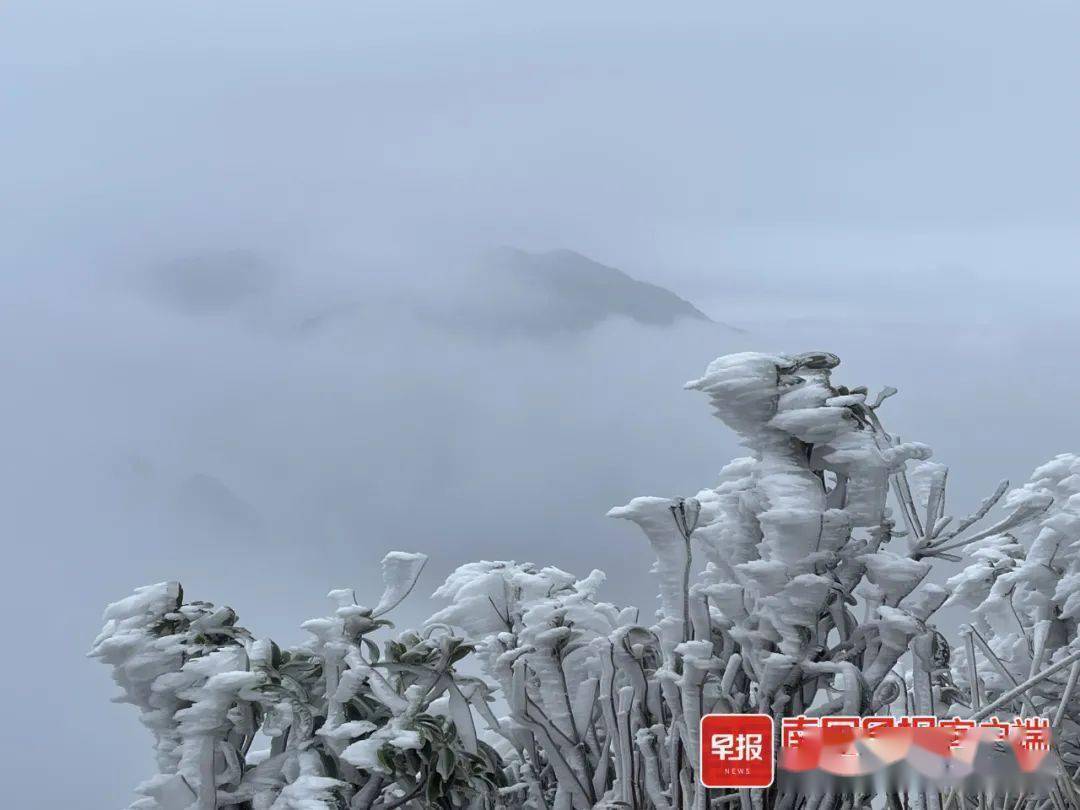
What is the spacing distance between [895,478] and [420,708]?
1689 millimetres

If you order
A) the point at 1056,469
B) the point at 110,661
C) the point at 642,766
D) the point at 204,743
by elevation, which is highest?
the point at 1056,469

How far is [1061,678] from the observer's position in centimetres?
467

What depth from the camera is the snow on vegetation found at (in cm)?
364

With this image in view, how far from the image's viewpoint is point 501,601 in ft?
14.7

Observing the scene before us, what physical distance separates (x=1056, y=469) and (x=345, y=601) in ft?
9.74

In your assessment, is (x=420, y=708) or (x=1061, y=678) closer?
(x=420, y=708)

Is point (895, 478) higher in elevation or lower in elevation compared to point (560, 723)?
higher

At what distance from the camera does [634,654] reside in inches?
163

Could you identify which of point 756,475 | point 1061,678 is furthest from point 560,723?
point 1061,678

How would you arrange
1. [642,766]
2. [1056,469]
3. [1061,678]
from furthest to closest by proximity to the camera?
[1056,469], [1061,678], [642,766]

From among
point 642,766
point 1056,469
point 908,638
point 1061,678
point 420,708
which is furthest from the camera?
point 1056,469

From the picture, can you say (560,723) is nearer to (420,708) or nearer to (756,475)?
(420,708)

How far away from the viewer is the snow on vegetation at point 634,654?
364 cm

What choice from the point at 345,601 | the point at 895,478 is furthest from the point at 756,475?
the point at 345,601
